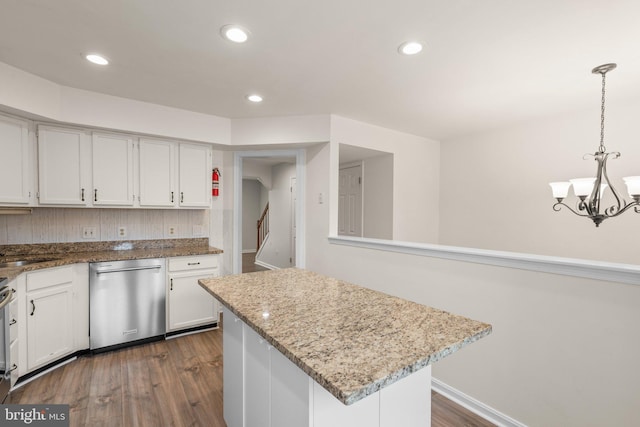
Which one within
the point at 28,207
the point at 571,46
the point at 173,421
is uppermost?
the point at 571,46

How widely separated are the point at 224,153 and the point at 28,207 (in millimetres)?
2009

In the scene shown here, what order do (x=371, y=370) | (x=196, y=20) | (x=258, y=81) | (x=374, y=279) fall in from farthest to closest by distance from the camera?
(x=374, y=279)
(x=258, y=81)
(x=196, y=20)
(x=371, y=370)

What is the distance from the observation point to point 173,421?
6.32ft

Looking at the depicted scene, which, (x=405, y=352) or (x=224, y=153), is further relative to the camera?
(x=224, y=153)

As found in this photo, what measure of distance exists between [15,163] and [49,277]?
1.00 meters

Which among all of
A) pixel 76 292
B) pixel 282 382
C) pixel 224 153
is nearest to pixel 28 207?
pixel 76 292

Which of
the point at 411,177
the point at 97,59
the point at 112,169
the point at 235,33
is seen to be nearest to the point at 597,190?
the point at 411,177

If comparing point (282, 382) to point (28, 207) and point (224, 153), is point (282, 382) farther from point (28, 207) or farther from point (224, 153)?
point (224, 153)

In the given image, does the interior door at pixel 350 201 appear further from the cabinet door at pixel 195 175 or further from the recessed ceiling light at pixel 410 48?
the recessed ceiling light at pixel 410 48

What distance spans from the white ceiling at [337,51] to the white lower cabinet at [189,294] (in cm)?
170

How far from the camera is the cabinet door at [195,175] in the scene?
341cm

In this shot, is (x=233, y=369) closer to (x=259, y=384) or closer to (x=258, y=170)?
(x=259, y=384)

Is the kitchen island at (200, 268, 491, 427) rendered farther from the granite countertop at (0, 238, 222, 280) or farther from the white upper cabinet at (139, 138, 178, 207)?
the white upper cabinet at (139, 138, 178, 207)

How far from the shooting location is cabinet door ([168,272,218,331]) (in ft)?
10.3
